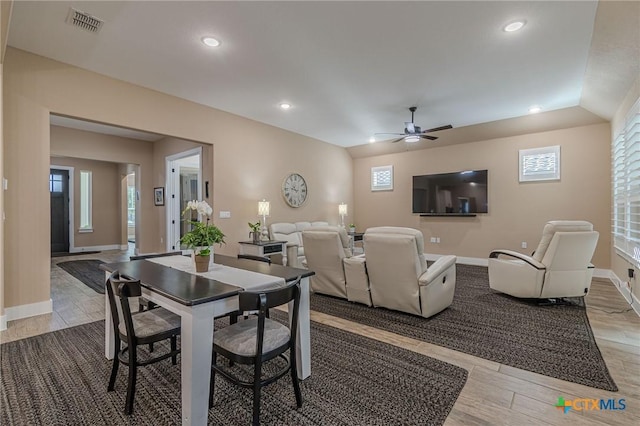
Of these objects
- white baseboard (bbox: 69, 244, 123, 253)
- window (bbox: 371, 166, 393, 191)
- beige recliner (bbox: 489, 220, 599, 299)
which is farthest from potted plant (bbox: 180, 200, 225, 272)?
white baseboard (bbox: 69, 244, 123, 253)

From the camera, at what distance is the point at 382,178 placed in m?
8.13

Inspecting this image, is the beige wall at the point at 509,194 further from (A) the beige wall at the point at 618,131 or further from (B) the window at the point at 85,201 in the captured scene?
(B) the window at the point at 85,201

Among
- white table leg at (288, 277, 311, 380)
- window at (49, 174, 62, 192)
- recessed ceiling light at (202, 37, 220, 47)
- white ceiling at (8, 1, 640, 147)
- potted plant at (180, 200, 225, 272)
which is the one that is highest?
white ceiling at (8, 1, 640, 147)

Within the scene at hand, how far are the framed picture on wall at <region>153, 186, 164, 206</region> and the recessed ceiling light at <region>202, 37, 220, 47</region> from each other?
4.60m

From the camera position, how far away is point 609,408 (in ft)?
6.11

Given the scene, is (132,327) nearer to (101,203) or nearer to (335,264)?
(335,264)

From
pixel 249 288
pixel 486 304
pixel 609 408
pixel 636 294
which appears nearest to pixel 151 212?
pixel 249 288

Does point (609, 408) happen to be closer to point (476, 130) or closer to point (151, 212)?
point (476, 130)

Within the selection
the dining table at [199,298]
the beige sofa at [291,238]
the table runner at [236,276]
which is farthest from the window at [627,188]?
the beige sofa at [291,238]

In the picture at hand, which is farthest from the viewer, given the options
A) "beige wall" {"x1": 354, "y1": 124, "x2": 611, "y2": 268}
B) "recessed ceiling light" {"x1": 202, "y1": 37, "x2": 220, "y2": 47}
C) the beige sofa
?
the beige sofa

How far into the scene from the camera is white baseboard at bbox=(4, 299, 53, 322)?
3.34 meters

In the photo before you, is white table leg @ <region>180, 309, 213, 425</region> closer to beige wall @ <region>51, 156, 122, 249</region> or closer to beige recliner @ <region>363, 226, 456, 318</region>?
beige recliner @ <region>363, 226, 456, 318</region>

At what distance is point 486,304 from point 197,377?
3.61 m

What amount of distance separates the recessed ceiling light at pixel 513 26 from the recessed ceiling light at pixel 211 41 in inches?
113
